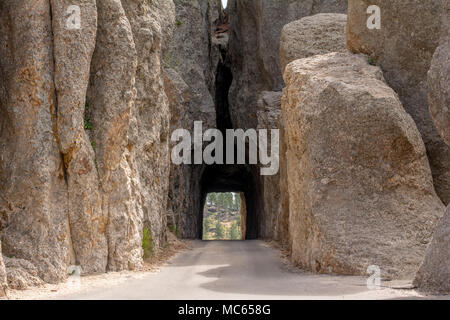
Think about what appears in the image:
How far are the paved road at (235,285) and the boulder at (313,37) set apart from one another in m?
7.69

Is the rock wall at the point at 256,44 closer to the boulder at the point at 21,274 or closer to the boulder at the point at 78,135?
the boulder at the point at 78,135

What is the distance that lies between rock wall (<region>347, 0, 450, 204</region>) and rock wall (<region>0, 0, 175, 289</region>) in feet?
22.1

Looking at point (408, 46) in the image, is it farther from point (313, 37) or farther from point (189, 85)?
point (189, 85)

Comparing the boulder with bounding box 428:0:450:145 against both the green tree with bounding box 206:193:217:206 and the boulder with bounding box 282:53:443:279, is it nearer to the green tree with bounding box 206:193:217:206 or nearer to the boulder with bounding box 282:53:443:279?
the boulder with bounding box 282:53:443:279

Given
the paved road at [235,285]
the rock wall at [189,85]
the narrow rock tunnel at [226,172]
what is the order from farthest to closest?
1. the narrow rock tunnel at [226,172]
2. the rock wall at [189,85]
3. the paved road at [235,285]

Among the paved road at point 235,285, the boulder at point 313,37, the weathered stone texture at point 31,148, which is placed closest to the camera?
the paved road at point 235,285

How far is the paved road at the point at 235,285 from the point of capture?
25.1 ft

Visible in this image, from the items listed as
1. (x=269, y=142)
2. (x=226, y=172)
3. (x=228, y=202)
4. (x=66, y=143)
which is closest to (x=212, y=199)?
(x=228, y=202)
